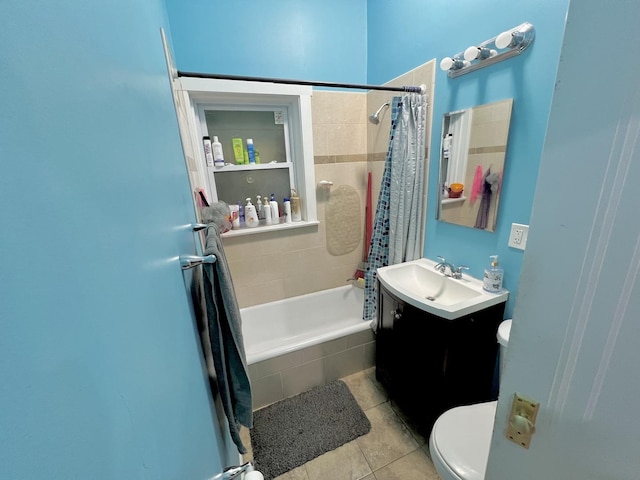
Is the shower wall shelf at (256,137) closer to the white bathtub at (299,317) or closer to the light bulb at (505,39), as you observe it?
the white bathtub at (299,317)

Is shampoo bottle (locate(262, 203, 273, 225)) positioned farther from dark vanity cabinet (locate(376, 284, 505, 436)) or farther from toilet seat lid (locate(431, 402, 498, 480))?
toilet seat lid (locate(431, 402, 498, 480))

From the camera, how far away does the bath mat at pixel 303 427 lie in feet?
4.73

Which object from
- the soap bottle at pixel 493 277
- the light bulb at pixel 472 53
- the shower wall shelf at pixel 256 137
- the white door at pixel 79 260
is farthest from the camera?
the shower wall shelf at pixel 256 137

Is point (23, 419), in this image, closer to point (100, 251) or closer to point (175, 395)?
point (100, 251)

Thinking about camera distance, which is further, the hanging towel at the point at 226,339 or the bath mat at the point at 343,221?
the bath mat at the point at 343,221

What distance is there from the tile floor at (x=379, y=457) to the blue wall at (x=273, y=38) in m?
2.49

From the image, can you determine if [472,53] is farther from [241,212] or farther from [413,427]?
[413,427]

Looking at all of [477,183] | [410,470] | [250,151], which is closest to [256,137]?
[250,151]

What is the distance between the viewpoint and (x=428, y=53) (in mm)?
1588

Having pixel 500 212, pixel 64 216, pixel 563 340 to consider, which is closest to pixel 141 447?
pixel 64 216

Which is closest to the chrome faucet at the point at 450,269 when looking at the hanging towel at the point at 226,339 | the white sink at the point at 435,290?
the white sink at the point at 435,290

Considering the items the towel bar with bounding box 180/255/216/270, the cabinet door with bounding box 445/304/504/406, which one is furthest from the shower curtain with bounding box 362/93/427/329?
the towel bar with bounding box 180/255/216/270

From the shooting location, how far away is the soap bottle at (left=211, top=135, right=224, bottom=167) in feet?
6.55

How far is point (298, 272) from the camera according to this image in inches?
95.7
